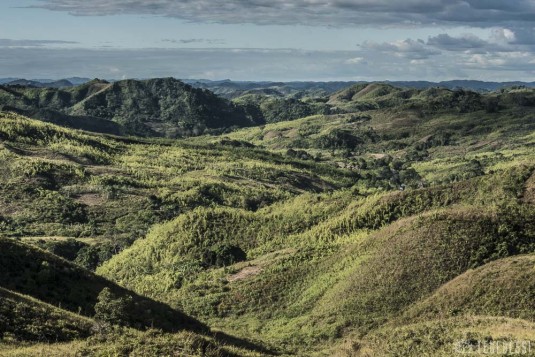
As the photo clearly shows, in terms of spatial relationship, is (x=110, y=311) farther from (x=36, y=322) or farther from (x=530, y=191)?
(x=530, y=191)

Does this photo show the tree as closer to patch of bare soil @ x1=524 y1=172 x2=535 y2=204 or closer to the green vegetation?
the green vegetation

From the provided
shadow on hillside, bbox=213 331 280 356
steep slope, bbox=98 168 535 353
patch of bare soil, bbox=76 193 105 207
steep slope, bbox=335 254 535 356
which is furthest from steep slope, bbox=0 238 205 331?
patch of bare soil, bbox=76 193 105 207

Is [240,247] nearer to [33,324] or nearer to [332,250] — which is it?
[332,250]

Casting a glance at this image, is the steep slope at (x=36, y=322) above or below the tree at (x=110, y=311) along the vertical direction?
above

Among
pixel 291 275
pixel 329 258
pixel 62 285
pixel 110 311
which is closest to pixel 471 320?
pixel 110 311

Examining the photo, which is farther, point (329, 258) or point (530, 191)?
point (530, 191)

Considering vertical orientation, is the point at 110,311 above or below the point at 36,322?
below

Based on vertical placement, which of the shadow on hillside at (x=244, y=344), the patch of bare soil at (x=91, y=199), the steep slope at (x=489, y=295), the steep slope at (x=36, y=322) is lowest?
the patch of bare soil at (x=91, y=199)

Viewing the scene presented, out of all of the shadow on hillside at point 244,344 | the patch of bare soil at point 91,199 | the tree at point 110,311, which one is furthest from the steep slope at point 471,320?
the patch of bare soil at point 91,199

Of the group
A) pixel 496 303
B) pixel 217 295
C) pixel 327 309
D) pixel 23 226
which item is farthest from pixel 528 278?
pixel 23 226

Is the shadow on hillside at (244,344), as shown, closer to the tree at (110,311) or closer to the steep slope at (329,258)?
the steep slope at (329,258)

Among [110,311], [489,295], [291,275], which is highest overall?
[110,311]
